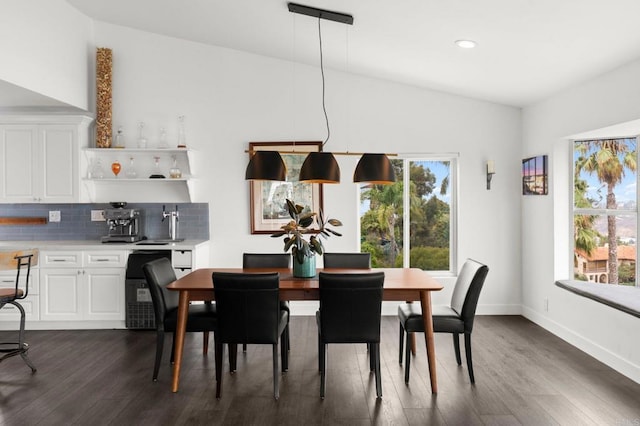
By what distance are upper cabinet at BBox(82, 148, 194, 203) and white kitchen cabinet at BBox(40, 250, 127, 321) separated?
2.68ft

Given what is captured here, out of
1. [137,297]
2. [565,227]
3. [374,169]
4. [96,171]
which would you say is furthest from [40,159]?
[565,227]

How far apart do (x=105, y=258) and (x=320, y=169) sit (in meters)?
2.83

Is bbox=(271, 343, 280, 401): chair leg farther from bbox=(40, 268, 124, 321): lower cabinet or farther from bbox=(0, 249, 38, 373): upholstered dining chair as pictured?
bbox=(40, 268, 124, 321): lower cabinet

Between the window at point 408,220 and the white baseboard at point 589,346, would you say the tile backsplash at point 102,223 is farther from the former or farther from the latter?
the white baseboard at point 589,346

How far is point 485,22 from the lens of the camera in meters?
3.53

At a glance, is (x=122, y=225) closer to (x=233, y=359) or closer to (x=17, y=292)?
(x=17, y=292)

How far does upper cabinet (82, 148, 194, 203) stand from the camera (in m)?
5.77

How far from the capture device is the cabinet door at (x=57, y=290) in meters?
5.24

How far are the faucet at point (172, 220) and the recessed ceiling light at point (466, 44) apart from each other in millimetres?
3525

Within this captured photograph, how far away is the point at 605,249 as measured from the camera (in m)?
4.80

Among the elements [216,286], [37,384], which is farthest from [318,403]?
[37,384]

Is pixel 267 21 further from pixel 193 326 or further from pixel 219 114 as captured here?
pixel 193 326

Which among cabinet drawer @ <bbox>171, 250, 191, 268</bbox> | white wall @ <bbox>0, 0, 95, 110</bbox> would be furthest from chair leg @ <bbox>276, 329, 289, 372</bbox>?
white wall @ <bbox>0, 0, 95, 110</bbox>

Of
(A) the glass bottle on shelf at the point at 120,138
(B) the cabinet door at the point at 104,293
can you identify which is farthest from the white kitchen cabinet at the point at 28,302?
(A) the glass bottle on shelf at the point at 120,138
